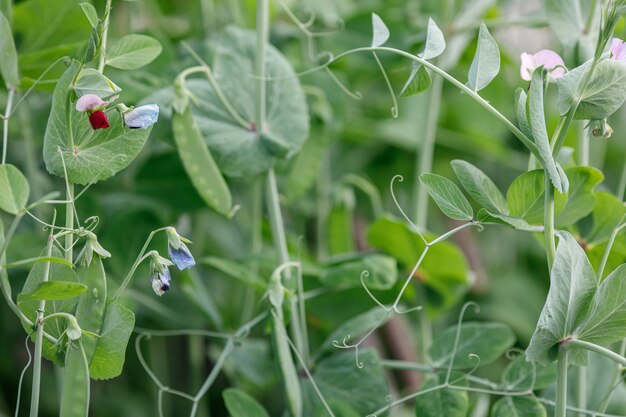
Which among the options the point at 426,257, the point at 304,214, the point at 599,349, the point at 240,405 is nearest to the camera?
the point at 599,349

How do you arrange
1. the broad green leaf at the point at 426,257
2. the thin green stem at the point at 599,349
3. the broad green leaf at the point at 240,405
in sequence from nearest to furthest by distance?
the thin green stem at the point at 599,349 → the broad green leaf at the point at 240,405 → the broad green leaf at the point at 426,257

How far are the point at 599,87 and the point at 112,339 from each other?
0.27m

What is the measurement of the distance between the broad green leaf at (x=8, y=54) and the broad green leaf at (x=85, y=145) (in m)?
0.08

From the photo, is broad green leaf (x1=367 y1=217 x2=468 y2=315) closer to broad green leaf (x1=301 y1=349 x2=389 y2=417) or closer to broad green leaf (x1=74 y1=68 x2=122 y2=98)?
broad green leaf (x1=301 y1=349 x2=389 y2=417)

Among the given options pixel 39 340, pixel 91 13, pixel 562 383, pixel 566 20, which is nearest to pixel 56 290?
pixel 39 340

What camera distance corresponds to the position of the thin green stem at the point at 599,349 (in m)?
0.36

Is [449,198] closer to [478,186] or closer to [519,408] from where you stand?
[478,186]

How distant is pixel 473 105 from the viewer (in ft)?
2.94

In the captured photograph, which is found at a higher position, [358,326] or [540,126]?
[540,126]

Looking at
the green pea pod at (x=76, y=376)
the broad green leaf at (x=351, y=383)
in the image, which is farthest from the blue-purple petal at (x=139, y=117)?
the broad green leaf at (x=351, y=383)

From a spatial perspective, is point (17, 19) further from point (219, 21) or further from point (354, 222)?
point (354, 222)

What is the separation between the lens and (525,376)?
47 cm

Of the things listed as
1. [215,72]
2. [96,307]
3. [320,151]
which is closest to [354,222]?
[320,151]

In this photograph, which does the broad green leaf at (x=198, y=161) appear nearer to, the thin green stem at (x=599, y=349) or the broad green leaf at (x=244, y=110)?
the broad green leaf at (x=244, y=110)
